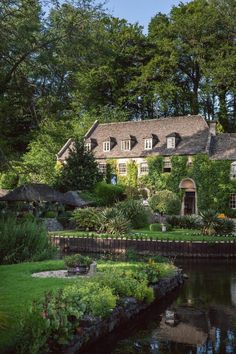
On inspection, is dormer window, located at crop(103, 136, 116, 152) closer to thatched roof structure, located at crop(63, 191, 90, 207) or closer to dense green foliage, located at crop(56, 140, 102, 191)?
dense green foliage, located at crop(56, 140, 102, 191)

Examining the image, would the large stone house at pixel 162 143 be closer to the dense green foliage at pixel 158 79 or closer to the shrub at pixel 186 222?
the dense green foliage at pixel 158 79

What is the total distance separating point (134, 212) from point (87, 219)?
3.94 metres

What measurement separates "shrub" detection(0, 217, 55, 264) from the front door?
26.4 meters

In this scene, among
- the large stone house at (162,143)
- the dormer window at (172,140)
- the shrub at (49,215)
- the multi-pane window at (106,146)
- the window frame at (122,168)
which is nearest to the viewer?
the shrub at (49,215)

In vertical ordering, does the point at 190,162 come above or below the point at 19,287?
above

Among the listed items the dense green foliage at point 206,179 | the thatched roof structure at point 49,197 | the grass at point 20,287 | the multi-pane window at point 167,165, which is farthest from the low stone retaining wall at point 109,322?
the multi-pane window at point 167,165

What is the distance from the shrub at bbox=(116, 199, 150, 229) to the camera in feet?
119

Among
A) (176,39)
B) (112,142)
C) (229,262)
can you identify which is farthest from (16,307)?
(176,39)

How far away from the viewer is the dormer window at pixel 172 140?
160ft

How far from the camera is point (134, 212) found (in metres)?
36.7

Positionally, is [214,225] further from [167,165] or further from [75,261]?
[75,261]

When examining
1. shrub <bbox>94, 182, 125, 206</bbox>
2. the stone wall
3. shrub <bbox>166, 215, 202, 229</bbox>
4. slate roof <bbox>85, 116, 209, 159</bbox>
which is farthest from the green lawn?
slate roof <bbox>85, 116, 209, 159</bbox>

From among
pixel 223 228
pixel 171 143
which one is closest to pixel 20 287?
pixel 223 228

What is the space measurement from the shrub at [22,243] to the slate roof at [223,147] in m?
27.2
